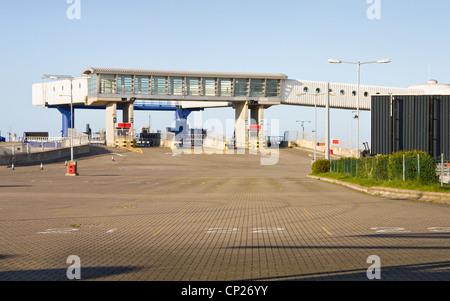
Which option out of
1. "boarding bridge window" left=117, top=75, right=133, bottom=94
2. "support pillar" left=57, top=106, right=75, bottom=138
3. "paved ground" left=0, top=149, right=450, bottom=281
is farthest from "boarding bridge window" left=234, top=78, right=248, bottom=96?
"paved ground" left=0, top=149, right=450, bottom=281

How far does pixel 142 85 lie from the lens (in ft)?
300

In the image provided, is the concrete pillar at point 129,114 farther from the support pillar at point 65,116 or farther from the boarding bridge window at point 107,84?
the support pillar at point 65,116

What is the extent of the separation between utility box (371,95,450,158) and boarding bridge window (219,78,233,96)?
51.7 metres

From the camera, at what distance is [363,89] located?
100188 mm

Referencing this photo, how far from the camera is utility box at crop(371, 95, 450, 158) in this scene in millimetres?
42125

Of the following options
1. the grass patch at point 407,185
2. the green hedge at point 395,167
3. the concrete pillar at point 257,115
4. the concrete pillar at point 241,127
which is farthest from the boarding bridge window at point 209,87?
the grass patch at point 407,185

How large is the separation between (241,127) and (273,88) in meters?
8.51

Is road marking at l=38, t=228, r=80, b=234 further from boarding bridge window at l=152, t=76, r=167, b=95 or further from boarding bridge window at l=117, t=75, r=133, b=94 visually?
boarding bridge window at l=152, t=76, r=167, b=95

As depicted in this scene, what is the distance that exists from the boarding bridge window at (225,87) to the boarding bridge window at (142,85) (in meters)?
11.7

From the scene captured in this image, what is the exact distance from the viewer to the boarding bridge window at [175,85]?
92062mm

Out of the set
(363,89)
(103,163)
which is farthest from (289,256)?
(363,89)

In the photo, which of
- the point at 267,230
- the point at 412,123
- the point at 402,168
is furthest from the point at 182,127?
the point at 267,230
